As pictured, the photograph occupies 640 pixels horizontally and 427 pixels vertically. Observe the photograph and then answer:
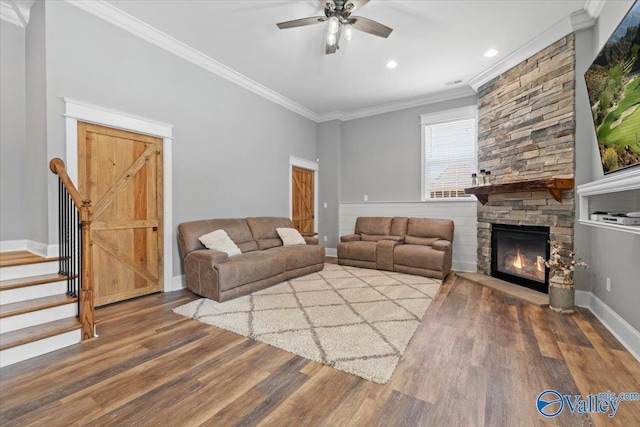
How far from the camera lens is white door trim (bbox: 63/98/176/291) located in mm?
2822

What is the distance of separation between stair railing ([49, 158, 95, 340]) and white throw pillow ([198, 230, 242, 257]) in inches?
52.5

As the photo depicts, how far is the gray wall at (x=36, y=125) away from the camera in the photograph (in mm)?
2746

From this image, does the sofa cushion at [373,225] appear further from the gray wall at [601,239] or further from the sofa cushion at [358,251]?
the gray wall at [601,239]

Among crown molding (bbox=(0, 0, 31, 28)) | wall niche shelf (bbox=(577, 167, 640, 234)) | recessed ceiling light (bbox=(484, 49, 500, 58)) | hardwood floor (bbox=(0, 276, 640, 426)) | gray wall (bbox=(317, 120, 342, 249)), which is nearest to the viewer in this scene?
hardwood floor (bbox=(0, 276, 640, 426))

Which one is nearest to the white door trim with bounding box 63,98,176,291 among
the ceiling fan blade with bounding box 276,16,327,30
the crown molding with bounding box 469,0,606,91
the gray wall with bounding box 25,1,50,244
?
the gray wall with bounding box 25,1,50,244

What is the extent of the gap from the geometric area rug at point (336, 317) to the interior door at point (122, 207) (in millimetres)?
836

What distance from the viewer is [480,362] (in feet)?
6.68

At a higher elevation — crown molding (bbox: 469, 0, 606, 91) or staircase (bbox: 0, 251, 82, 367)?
crown molding (bbox: 469, 0, 606, 91)

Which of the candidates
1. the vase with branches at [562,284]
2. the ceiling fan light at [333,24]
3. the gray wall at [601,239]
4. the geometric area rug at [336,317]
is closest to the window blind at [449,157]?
the gray wall at [601,239]

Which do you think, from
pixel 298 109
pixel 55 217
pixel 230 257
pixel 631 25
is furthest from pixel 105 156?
pixel 631 25

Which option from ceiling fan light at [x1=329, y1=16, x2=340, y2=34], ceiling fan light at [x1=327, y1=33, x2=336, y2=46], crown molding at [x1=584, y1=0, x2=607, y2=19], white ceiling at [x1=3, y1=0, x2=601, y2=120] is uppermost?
white ceiling at [x1=3, y1=0, x2=601, y2=120]

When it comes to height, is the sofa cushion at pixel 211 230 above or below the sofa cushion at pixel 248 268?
above

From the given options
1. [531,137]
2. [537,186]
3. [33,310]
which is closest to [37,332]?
[33,310]

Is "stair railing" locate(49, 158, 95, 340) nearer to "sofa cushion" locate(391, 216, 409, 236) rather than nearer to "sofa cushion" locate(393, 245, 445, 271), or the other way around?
"sofa cushion" locate(393, 245, 445, 271)
